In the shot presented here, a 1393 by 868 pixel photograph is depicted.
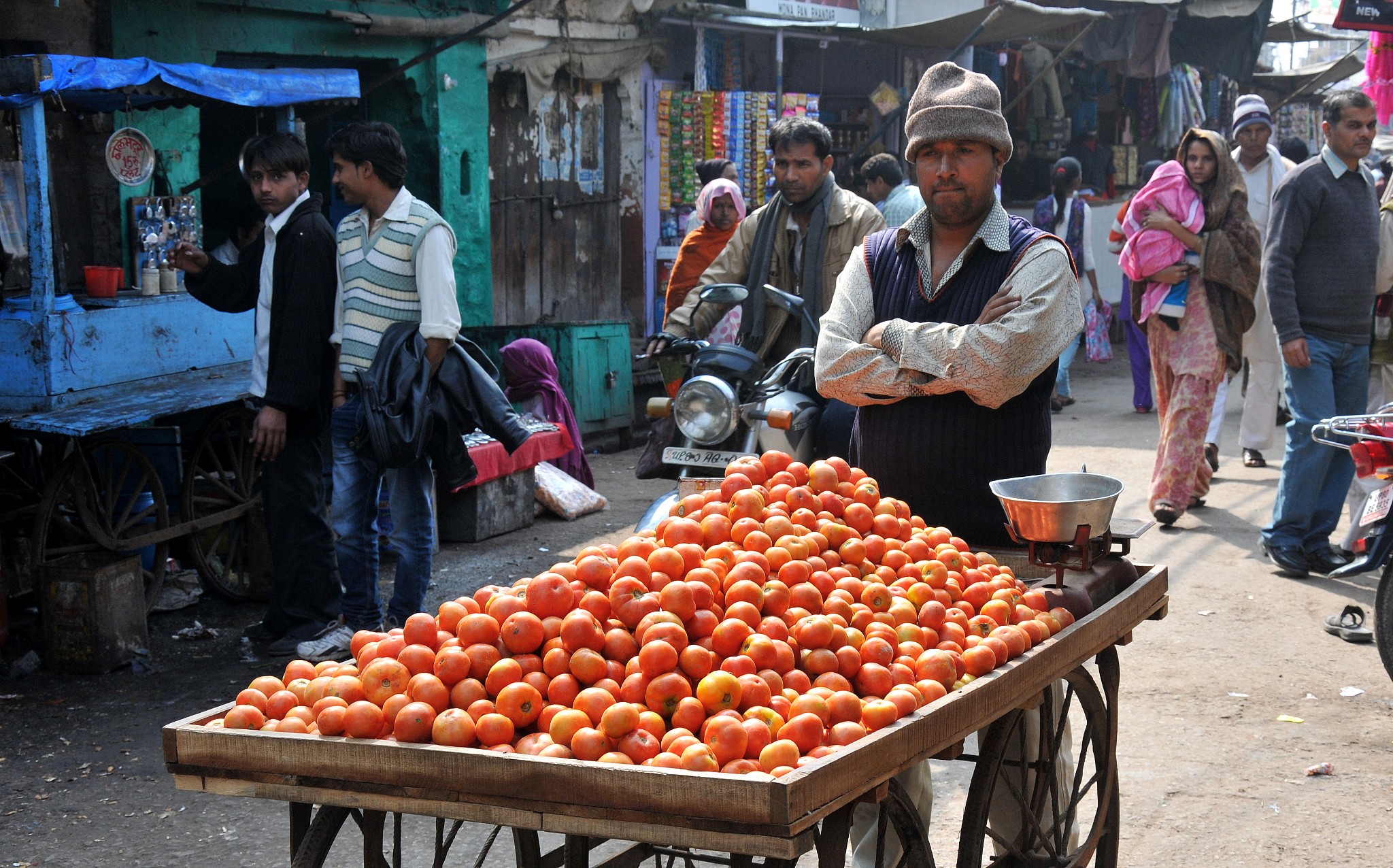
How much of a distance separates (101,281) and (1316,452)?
19.1 ft

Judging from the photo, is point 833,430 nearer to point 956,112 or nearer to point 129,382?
point 956,112

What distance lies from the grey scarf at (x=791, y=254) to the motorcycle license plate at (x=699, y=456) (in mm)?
826

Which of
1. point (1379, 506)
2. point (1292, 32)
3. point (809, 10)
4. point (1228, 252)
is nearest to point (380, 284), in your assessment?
point (1379, 506)

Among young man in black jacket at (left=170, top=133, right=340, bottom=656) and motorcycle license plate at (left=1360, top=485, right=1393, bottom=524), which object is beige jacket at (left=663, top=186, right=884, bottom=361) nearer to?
young man in black jacket at (left=170, top=133, right=340, bottom=656)

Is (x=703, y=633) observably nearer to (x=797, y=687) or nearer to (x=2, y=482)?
(x=797, y=687)

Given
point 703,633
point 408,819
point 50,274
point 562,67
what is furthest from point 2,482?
point 562,67

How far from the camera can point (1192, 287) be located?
7.15 m

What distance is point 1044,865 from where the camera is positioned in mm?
2988

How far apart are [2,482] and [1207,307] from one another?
19.9 feet

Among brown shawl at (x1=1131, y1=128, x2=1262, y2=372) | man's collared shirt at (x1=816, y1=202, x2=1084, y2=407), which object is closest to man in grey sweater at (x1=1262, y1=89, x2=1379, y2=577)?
brown shawl at (x1=1131, y1=128, x2=1262, y2=372)

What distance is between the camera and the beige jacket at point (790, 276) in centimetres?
531

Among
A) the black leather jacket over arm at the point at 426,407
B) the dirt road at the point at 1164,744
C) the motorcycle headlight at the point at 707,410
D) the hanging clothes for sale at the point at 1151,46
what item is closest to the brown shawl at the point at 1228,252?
the dirt road at the point at 1164,744

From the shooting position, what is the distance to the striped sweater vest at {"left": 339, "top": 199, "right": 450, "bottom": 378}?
5.04m

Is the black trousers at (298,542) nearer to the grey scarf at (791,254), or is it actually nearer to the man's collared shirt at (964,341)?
the grey scarf at (791,254)
